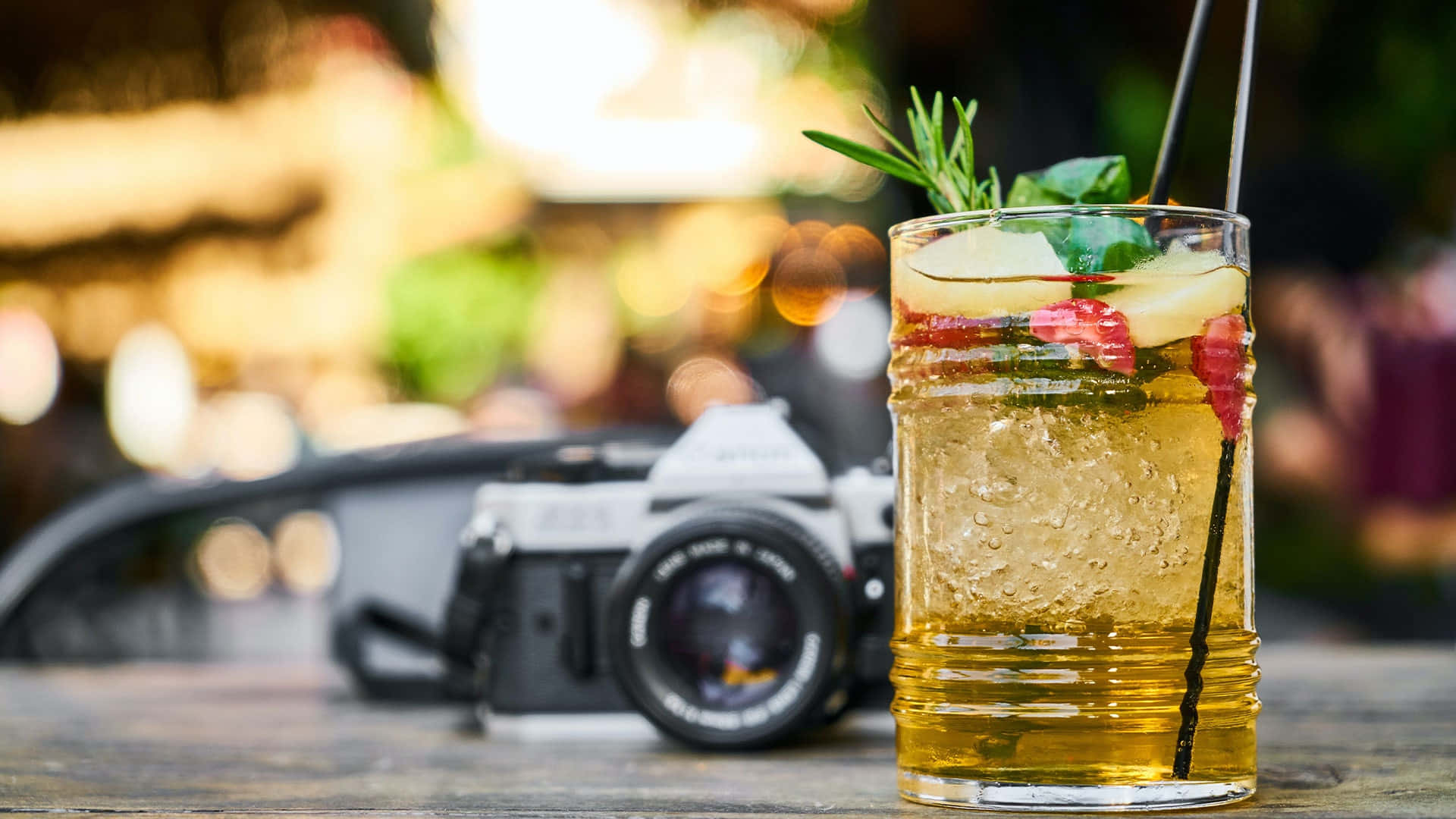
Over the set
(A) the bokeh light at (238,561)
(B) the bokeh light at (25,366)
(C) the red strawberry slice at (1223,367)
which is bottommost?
(A) the bokeh light at (238,561)

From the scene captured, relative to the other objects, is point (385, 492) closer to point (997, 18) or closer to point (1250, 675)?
point (1250, 675)

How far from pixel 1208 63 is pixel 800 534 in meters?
2.03

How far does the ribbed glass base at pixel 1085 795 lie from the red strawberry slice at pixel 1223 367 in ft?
0.51

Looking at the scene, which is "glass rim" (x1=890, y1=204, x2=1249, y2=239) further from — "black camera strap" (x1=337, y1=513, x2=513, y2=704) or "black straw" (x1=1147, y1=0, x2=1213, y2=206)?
"black camera strap" (x1=337, y1=513, x2=513, y2=704)

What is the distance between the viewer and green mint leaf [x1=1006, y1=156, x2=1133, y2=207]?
63 cm

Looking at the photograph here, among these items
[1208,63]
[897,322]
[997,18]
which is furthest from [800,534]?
[1208,63]

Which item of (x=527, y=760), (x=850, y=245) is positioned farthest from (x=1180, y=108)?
(x=850, y=245)

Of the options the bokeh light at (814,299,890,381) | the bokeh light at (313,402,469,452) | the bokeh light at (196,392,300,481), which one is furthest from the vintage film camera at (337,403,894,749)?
the bokeh light at (196,392,300,481)

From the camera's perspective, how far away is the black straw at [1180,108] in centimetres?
60

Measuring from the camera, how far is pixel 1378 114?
8.55 ft

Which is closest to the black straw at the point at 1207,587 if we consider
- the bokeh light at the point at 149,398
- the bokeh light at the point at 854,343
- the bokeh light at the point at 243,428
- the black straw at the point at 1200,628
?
the black straw at the point at 1200,628

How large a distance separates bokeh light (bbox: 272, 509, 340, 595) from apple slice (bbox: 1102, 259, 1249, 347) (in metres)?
5.26

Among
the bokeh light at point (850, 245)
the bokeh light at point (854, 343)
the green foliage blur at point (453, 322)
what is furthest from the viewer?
the green foliage blur at point (453, 322)

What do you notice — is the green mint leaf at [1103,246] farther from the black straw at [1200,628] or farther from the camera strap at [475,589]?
the camera strap at [475,589]
